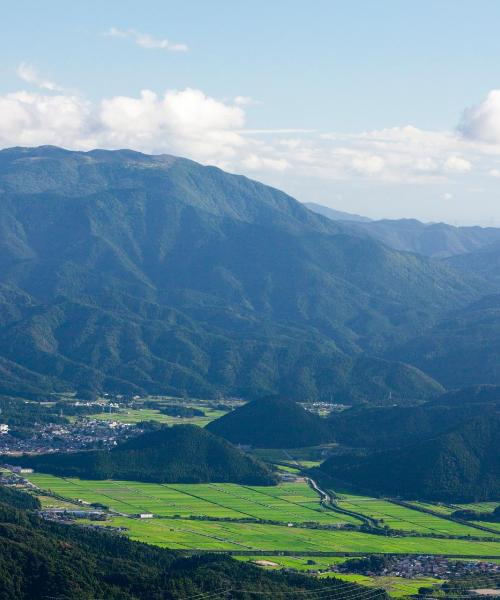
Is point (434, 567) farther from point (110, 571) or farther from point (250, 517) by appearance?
point (110, 571)

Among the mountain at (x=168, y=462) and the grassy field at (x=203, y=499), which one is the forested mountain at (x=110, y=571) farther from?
the mountain at (x=168, y=462)

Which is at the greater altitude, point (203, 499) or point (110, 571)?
point (110, 571)

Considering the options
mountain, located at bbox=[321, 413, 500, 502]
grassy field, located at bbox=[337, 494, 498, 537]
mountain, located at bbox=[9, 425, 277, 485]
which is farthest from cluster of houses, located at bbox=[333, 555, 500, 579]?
mountain, located at bbox=[9, 425, 277, 485]

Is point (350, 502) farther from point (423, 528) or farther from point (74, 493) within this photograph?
point (74, 493)

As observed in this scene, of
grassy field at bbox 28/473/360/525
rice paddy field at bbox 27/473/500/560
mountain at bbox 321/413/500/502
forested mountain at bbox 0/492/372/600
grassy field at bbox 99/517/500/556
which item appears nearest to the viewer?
forested mountain at bbox 0/492/372/600

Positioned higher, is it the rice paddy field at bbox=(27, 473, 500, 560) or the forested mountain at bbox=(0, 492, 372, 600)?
the forested mountain at bbox=(0, 492, 372, 600)

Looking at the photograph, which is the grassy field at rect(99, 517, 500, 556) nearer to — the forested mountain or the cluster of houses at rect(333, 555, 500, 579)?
the cluster of houses at rect(333, 555, 500, 579)

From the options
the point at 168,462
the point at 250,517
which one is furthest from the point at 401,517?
the point at 168,462
